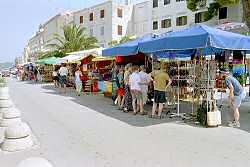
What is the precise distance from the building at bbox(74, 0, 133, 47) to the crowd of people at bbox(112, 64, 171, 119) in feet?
115

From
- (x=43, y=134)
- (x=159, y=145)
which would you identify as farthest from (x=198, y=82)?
(x=43, y=134)

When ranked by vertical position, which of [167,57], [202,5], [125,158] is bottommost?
[125,158]

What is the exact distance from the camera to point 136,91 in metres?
10.9

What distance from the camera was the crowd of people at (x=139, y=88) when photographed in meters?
9.96

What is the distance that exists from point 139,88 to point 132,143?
13.1ft

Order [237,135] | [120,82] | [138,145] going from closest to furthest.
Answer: [138,145], [237,135], [120,82]

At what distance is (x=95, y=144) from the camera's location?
7.02 m

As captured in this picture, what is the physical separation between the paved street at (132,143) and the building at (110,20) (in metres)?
38.4

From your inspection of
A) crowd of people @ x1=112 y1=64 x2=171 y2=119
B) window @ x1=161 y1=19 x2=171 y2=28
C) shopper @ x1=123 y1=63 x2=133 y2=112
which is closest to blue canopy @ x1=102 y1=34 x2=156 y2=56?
crowd of people @ x1=112 y1=64 x2=171 y2=119

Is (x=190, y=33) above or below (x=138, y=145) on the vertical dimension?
above

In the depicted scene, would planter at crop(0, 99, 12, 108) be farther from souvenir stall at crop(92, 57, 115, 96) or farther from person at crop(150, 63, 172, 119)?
souvenir stall at crop(92, 57, 115, 96)

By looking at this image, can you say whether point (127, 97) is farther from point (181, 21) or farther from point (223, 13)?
point (181, 21)

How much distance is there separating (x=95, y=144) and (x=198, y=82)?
407 centimetres

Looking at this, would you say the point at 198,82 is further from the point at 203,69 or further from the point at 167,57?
the point at 167,57
